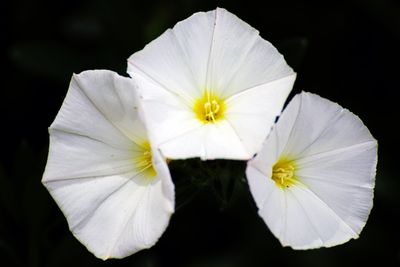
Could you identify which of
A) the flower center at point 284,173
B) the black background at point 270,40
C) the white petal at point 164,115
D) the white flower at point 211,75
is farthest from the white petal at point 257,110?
the black background at point 270,40

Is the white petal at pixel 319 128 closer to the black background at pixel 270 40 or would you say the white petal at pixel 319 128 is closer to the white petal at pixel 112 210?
the white petal at pixel 112 210

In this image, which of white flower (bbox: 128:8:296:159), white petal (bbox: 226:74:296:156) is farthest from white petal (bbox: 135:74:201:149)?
white petal (bbox: 226:74:296:156)

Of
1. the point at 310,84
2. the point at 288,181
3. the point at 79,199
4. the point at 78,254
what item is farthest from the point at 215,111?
the point at 310,84

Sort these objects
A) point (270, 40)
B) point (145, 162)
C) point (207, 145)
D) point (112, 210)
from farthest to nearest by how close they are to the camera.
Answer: point (270, 40) → point (145, 162) → point (112, 210) → point (207, 145)

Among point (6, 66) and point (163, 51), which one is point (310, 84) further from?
point (6, 66)

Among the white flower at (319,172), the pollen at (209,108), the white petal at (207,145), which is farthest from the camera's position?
the pollen at (209,108)

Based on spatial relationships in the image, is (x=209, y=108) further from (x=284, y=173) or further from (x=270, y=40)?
(x=270, y=40)

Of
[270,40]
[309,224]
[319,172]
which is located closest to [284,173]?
Result: [319,172]
